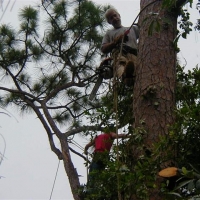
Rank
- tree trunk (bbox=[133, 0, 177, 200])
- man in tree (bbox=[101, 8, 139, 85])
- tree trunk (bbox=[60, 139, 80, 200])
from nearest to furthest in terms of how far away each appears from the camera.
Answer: tree trunk (bbox=[133, 0, 177, 200])
man in tree (bbox=[101, 8, 139, 85])
tree trunk (bbox=[60, 139, 80, 200])

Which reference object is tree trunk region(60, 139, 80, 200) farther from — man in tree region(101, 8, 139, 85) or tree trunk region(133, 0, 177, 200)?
tree trunk region(133, 0, 177, 200)

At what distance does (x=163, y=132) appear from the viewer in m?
2.36

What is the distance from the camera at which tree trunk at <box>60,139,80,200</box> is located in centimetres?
337

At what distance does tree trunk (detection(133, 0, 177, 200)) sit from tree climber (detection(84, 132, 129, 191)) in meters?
0.17

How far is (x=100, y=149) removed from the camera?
3.07 meters

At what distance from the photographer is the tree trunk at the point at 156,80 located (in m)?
2.39

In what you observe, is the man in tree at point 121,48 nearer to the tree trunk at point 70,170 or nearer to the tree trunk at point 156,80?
the tree trunk at point 156,80

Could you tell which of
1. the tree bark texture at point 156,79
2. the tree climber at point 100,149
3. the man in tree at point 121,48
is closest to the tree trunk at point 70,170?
the tree climber at point 100,149

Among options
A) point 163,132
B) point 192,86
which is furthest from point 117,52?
point 163,132

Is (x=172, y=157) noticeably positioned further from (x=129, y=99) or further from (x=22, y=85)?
(x=22, y=85)

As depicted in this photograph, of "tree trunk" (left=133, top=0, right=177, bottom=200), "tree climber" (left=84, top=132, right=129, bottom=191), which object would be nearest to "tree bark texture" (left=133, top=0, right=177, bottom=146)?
"tree trunk" (left=133, top=0, right=177, bottom=200)

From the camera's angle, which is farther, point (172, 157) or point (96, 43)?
point (96, 43)

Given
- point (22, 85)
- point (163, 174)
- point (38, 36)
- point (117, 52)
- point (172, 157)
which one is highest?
point (38, 36)

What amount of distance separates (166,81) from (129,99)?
0.37 metres
